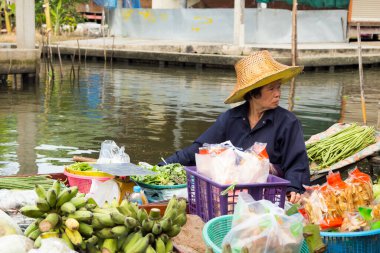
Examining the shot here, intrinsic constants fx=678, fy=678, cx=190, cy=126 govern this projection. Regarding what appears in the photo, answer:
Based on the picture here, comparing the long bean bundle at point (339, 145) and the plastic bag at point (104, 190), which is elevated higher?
the plastic bag at point (104, 190)

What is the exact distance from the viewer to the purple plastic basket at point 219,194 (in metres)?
3.22

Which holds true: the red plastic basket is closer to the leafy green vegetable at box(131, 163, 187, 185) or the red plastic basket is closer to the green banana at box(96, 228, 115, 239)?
the leafy green vegetable at box(131, 163, 187, 185)

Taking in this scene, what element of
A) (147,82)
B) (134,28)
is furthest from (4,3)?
(147,82)

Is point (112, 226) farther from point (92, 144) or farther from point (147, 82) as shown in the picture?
Result: point (147, 82)

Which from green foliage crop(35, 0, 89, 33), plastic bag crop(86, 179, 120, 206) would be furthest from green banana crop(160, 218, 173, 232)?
green foliage crop(35, 0, 89, 33)

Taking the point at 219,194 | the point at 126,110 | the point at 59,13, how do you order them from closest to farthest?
the point at 219,194, the point at 126,110, the point at 59,13

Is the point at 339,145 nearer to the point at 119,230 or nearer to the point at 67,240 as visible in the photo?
the point at 119,230

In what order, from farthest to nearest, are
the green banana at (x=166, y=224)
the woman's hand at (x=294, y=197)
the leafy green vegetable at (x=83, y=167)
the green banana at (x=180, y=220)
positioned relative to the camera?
1. the leafy green vegetable at (x=83, y=167)
2. the woman's hand at (x=294, y=197)
3. the green banana at (x=180, y=220)
4. the green banana at (x=166, y=224)

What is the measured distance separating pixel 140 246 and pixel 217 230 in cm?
38

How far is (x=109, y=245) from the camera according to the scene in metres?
2.80

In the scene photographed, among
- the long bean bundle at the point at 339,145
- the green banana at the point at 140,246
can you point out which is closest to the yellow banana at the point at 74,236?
the green banana at the point at 140,246

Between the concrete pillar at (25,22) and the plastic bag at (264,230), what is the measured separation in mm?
14946

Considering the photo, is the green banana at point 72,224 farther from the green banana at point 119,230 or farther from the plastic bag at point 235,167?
the plastic bag at point 235,167

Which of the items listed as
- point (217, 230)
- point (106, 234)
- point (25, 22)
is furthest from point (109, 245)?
point (25, 22)
